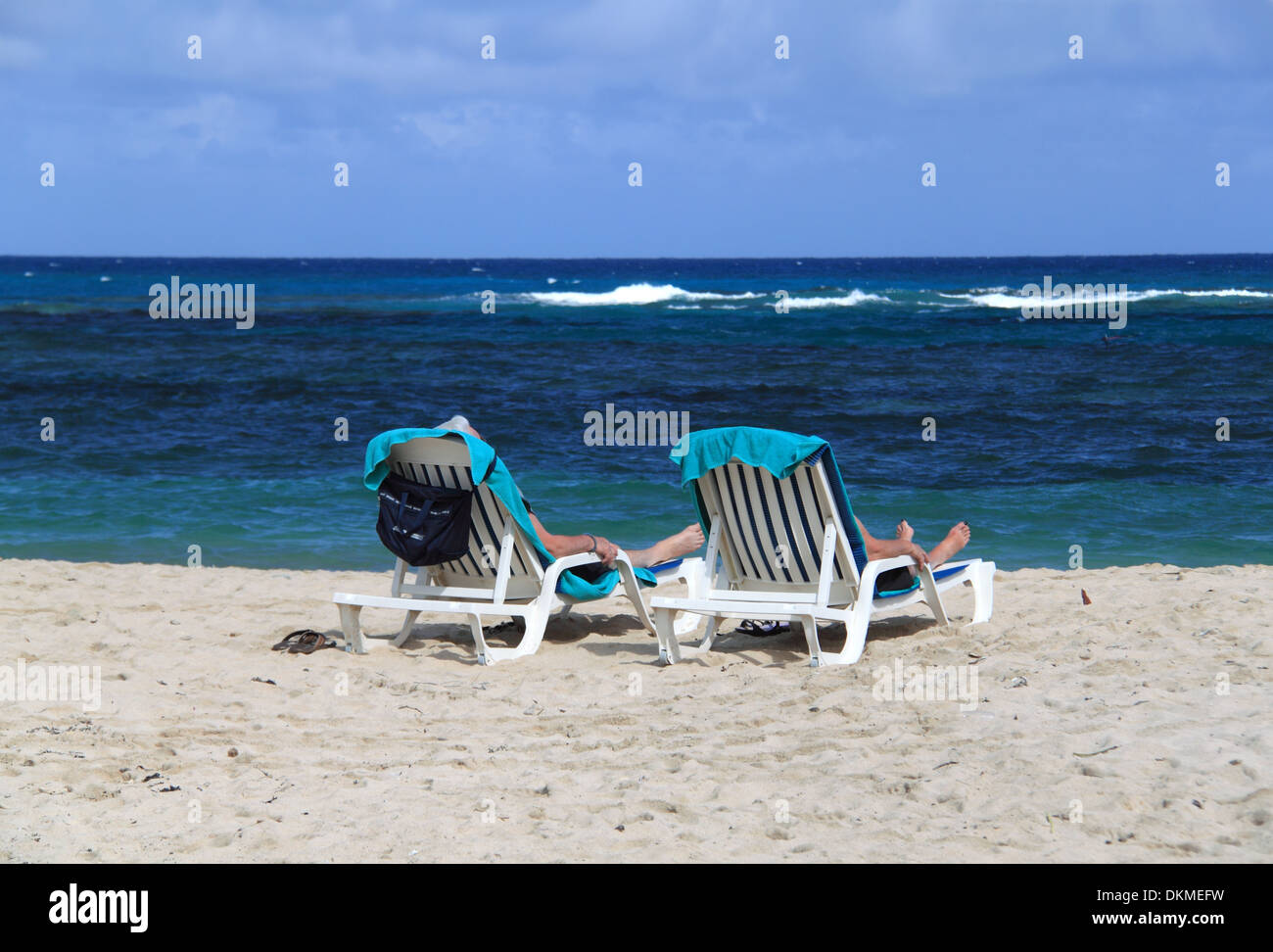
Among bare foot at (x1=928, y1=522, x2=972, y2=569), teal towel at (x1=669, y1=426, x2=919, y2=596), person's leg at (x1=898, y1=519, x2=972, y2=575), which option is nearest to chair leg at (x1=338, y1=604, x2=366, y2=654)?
teal towel at (x1=669, y1=426, x2=919, y2=596)

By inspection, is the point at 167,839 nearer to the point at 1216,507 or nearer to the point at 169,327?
the point at 1216,507

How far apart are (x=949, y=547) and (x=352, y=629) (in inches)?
118

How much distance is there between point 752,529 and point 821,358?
17.7m

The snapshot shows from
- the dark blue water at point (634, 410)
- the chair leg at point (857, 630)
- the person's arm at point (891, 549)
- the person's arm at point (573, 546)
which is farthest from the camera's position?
the dark blue water at point (634, 410)

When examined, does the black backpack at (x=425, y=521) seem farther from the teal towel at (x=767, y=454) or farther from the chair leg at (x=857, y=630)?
the chair leg at (x=857, y=630)

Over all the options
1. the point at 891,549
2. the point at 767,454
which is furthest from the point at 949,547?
the point at 767,454

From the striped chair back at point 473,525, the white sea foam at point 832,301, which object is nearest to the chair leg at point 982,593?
the striped chair back at point 473,525

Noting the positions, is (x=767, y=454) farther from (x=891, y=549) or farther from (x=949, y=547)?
(x=949, y=547)

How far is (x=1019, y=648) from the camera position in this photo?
18.0ft

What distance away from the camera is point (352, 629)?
19.5ft

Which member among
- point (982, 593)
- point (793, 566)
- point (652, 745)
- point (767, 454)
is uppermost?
point (767, 454)

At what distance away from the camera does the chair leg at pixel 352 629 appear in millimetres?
5898

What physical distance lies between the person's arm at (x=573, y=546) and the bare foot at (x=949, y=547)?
156cm
